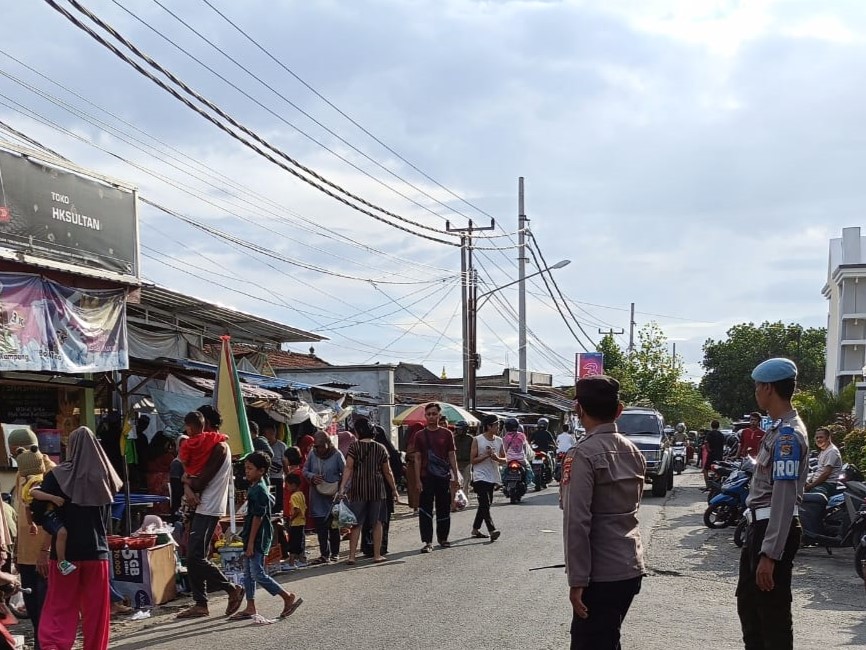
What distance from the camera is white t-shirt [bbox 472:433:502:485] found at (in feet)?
44.3

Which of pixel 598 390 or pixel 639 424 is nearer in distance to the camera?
pixel 598 390

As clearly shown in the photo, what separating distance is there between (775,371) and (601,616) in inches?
64.8

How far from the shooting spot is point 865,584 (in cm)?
958

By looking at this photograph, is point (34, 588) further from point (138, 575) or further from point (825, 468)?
point (825, 468)

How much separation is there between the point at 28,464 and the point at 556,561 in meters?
5.94

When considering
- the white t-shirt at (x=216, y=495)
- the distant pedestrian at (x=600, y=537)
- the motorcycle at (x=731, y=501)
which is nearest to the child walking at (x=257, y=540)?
the white t-shirt at (x=216, y=495)

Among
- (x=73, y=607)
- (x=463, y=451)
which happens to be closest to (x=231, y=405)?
(x=73, y=607)

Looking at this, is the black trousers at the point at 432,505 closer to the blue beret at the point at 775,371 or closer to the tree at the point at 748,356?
the blue beret at the point at 775,371

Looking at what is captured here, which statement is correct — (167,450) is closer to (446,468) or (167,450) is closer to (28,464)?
(446,468)

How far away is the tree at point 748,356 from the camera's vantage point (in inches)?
2672

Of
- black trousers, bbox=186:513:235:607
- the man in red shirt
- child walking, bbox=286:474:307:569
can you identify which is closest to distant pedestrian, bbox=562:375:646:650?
black trousers, bbox=186:513:235:607

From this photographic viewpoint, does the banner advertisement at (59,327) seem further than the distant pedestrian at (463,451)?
No

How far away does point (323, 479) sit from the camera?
1172cm

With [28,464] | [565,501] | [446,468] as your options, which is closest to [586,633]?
[565,501]
